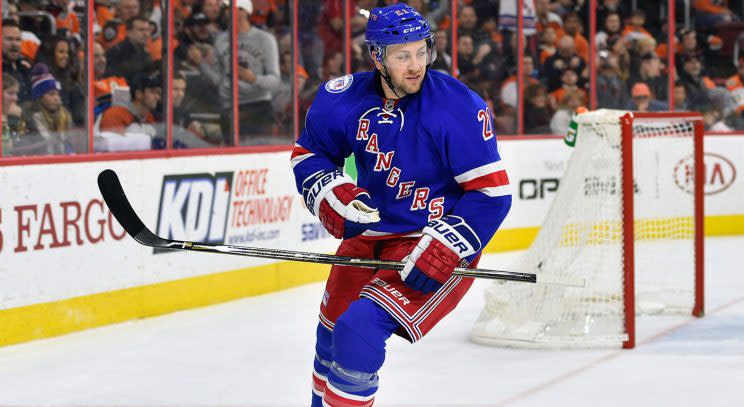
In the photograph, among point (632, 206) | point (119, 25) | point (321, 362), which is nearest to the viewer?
point (321, 362)

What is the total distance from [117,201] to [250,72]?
163 inches

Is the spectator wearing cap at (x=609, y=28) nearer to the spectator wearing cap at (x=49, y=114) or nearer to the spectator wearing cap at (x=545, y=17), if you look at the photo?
the spectator wearing cap at (x=545, y=17)

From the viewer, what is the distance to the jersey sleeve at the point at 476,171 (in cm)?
316

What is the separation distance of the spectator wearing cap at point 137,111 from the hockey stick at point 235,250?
2927 mm

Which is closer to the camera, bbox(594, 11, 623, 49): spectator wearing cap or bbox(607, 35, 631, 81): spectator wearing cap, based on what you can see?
bbox(594, 11, 623, 49): spectator wearing cap

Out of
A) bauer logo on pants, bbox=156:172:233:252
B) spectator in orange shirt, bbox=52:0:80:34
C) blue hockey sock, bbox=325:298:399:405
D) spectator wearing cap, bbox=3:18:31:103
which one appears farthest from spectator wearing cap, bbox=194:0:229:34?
blue hockey sock, bbox=325:298:399:405

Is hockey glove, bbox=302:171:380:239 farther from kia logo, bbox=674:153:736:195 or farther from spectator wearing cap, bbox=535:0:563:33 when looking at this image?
kia logo, bbox=674:153:736:195

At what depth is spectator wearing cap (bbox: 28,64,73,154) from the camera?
19.7 ft

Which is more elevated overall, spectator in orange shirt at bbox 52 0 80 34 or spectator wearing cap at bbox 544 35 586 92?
spectator in orange shirt at bbox 52 0 80 34

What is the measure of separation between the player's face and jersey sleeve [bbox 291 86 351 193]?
0.62ft

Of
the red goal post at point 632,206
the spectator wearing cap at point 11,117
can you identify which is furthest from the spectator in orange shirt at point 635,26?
the spectator wearing cap at point 11,117

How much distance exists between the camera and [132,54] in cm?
663

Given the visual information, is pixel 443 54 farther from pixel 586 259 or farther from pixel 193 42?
pixel 586 259

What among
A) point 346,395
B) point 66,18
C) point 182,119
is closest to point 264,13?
point 182,119
